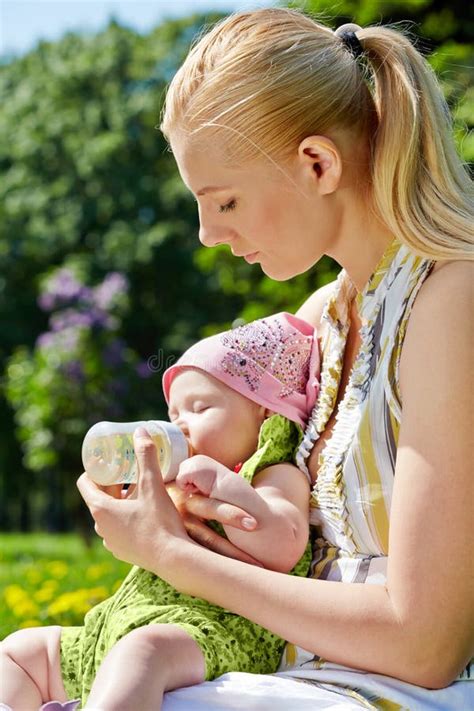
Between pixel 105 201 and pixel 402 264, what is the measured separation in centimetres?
1831

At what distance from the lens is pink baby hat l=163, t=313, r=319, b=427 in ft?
8.08

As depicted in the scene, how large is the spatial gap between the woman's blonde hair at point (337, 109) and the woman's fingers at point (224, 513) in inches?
25.1

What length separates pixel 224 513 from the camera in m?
2.17

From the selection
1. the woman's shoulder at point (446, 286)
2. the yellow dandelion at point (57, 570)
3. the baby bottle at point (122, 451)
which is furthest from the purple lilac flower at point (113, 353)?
the woman's shoulder at point (446, 286)

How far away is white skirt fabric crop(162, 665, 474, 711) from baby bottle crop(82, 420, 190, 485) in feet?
1.80

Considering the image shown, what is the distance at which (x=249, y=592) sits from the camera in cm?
196

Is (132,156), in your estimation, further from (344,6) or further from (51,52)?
(344,6)

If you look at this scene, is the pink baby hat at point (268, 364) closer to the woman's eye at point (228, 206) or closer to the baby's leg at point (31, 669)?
the woman's eye at point (228, 206)

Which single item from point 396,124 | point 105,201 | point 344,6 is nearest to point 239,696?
point 396,124

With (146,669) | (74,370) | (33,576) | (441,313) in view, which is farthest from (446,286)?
(74,370)

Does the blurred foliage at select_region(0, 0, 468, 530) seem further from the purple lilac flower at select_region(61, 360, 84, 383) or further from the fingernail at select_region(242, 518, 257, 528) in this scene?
the fingernail at select_region(242, 518, 257, 528)

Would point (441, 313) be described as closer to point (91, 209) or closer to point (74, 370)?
point (74, 370)

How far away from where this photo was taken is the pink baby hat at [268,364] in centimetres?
246

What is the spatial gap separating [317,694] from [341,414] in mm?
599
